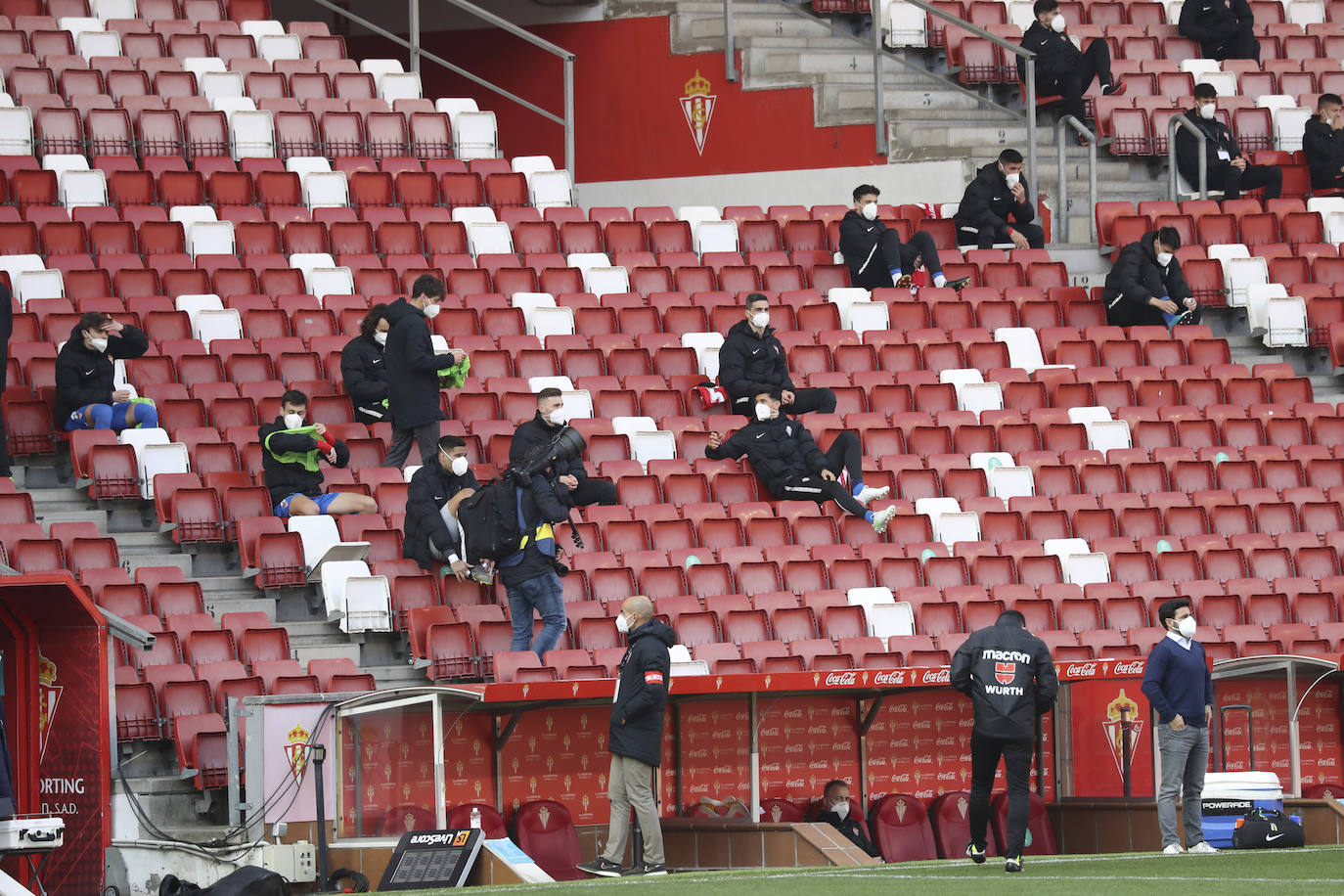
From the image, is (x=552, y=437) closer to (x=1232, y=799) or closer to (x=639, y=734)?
(x=639, y=734)

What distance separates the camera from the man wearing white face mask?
36.4 feet

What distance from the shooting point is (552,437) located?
1334 centimetres

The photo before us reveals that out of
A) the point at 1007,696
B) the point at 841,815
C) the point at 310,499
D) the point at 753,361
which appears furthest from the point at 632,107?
the point at 1007,696

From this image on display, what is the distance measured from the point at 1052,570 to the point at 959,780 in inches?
76.0

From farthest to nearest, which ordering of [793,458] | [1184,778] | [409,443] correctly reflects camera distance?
[793,458], [409,443], [1184,778]

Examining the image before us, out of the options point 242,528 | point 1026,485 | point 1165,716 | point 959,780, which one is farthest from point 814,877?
point 1026,485

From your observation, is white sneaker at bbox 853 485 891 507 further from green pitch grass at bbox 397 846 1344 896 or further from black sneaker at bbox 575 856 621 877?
black sneaker at bbox 575 856 621 877

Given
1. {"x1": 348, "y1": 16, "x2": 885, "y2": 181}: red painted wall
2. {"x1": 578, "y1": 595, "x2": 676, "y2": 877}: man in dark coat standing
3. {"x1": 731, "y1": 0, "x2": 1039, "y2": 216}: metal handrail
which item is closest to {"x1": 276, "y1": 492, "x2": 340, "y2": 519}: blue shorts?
{"x1": 578, "y1": 595, "x2": 676, "y2": 877}: man in dark coat standing

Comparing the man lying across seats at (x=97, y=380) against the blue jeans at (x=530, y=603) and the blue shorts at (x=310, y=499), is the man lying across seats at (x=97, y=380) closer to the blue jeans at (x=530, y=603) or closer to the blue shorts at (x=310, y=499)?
the blue shorts at (x=310, y=499)

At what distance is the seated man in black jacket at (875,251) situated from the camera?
17.5 metres

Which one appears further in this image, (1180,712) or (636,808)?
(1180,712)

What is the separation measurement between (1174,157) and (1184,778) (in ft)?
32.0

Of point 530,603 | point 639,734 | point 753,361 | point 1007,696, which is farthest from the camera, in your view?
point 753,361

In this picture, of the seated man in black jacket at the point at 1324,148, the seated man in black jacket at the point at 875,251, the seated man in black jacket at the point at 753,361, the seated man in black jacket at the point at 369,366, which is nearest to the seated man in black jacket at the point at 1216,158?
the seated man in black jacket at the point at 1324,148
